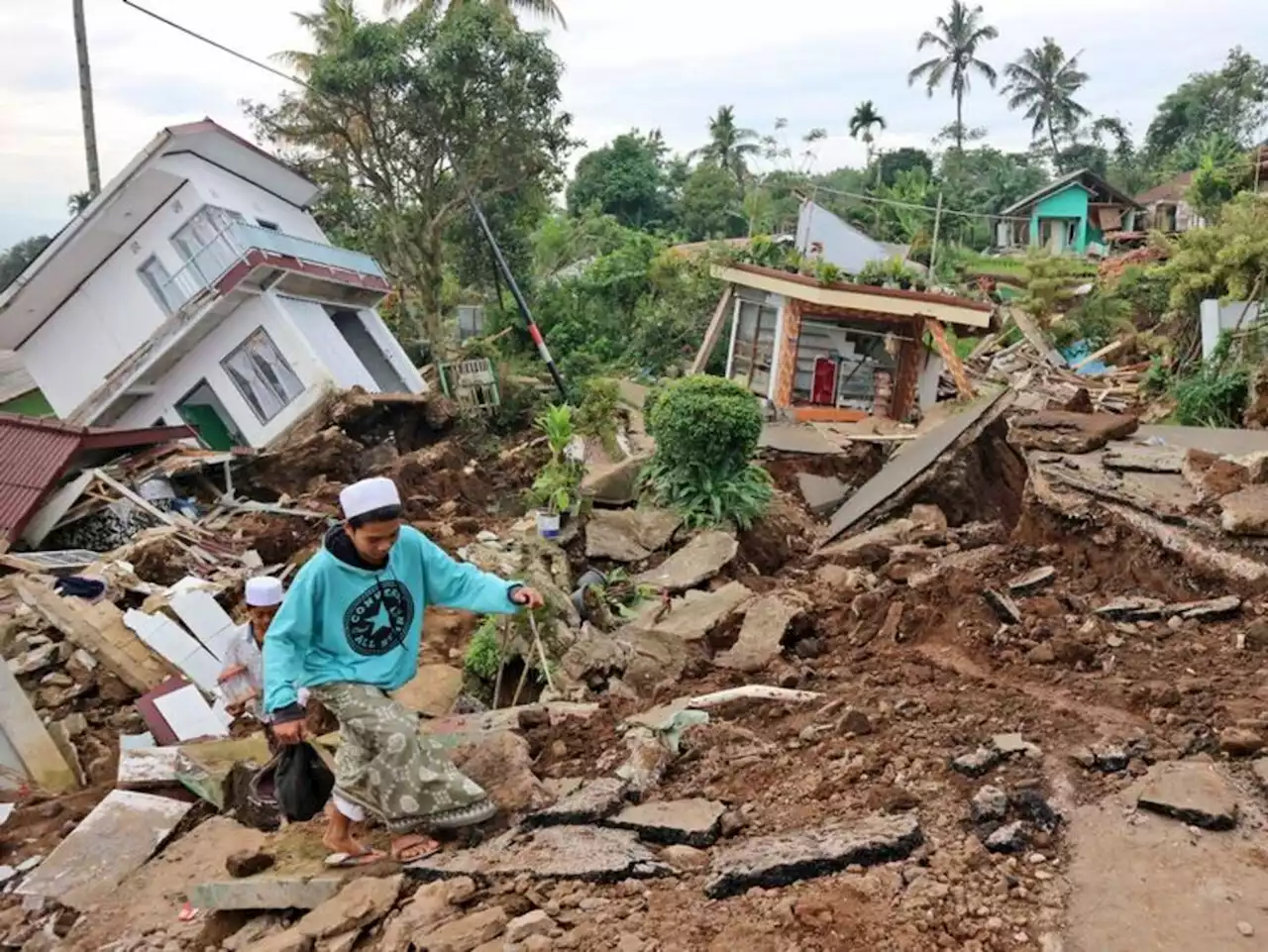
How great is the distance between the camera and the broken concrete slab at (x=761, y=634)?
6.39m

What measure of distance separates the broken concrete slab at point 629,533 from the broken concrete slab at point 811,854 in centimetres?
682

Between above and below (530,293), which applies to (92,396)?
below

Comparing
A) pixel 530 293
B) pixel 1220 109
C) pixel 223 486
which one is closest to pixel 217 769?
pixel 223 486

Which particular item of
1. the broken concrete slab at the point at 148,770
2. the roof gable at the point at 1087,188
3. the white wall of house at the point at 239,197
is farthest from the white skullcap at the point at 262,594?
the roof gable at the point at 1087,188

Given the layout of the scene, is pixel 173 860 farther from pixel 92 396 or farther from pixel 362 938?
pixel 92 396

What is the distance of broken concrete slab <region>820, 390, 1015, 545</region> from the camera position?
10.4m

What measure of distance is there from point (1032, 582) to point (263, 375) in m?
14.3

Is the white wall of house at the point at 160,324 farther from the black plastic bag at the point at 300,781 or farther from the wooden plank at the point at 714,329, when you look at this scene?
the black plastic bag at the point at 300,781

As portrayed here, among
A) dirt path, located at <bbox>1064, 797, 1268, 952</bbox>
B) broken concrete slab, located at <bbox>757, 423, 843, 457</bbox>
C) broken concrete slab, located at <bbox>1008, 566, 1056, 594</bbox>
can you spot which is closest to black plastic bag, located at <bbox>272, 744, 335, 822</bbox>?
dirt path, located at <bbox>1064, 797, 1268, 952</bbox>

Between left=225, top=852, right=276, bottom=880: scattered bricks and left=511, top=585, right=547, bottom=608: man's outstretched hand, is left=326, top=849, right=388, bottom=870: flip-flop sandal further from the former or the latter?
left=511, top=585, right=547, bottom=608: man's outstretched hand

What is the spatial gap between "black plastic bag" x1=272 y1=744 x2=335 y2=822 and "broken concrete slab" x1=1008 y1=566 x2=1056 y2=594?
4.55 m

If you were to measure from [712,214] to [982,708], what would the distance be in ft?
124

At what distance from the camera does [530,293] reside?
83.4ft

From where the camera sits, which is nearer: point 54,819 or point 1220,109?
point 54,819
